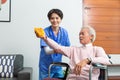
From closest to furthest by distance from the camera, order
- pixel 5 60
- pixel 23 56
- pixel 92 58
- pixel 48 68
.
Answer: pixel 92 58, pixel 48 68, pixel 5 60, pixel 23 56

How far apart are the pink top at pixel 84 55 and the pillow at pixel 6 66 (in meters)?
1.56

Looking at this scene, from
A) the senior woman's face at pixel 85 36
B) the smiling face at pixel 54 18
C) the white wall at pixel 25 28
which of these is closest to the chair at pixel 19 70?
the white wall at pixel 25 28

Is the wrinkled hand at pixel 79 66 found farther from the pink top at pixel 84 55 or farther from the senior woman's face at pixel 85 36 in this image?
the senior woman's face at pixel 85 36

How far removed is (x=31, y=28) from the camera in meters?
4.21

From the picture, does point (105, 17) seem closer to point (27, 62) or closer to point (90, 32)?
point (27, 62)

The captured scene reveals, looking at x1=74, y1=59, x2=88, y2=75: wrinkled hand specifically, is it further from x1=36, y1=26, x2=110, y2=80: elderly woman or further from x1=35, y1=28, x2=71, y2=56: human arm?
x1=35, y1=28, x2=71, y2=56: human arm

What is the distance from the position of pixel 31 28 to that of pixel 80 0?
3.48 ft

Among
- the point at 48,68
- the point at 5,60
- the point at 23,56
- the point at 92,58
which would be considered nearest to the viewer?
the point at 92,58

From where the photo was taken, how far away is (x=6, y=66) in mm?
3754

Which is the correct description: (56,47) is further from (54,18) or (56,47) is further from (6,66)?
(6,66)

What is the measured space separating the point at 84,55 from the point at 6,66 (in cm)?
177

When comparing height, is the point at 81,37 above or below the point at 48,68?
above

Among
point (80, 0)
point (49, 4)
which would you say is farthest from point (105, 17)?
point (49, 4)

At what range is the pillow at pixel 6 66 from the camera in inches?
146
